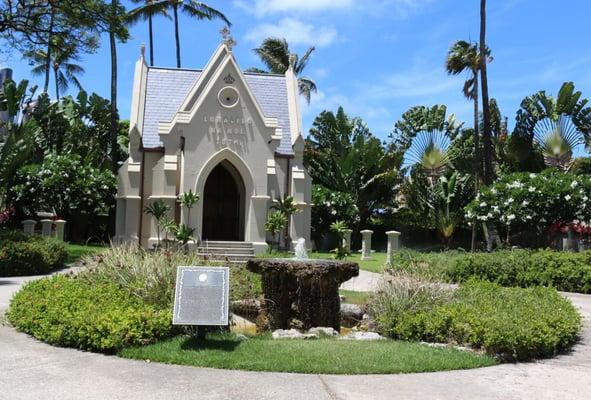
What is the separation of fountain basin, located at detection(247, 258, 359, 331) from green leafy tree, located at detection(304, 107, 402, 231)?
26.9 metres

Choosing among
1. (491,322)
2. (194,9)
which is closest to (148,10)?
(194,9)

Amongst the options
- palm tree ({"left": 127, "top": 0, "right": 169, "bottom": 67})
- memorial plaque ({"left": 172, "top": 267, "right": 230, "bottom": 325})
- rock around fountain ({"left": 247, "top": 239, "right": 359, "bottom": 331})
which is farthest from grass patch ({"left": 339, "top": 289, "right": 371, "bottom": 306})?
palm tree ({"left": 127, "top": 0, "right": 169, "bottom": 67})

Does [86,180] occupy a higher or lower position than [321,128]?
lower

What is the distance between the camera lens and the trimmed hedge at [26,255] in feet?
57.5

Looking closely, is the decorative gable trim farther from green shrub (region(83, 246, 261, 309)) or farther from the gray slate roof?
green shrub (region(83, 246, 261, 309))

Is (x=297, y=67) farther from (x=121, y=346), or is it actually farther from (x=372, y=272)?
(x=121, y=346)

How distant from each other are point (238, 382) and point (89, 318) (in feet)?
8.53

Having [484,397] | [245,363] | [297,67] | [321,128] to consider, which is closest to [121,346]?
[245,363]

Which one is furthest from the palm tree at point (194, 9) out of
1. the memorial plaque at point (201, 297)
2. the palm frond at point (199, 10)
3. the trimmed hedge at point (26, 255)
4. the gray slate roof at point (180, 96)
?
the memorial plaque at point (201, 297)

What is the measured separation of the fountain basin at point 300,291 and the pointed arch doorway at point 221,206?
55.0ft

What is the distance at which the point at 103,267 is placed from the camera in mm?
11133

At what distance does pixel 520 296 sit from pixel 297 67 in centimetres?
3980

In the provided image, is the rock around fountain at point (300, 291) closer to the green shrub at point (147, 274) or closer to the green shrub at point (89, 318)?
the green shrub at point (147, 274)

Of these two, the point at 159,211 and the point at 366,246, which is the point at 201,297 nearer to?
the point at 159,211
